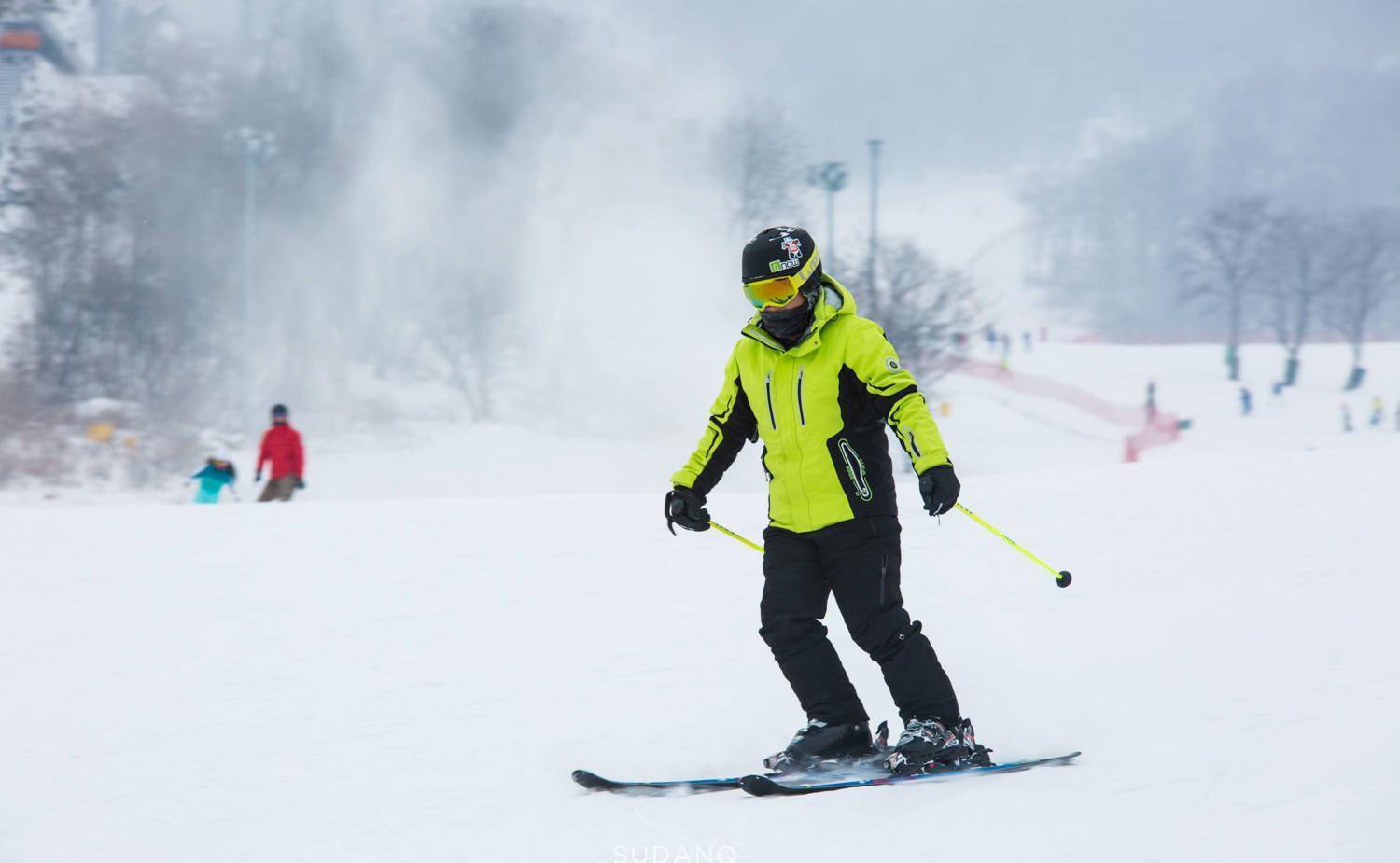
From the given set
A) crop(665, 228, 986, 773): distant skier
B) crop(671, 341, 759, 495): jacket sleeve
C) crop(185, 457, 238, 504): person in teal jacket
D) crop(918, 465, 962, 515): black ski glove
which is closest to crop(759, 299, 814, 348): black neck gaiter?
crop(665, 228, 986, 773): distant skier

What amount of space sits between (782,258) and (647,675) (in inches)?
73.2

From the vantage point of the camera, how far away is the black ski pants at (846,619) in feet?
11.4

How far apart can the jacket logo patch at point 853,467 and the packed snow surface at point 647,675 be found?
30.8 inches

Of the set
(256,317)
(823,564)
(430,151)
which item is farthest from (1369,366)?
(823,564)

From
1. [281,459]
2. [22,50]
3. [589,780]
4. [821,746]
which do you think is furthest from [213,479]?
[22,50]

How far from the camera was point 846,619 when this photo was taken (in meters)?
3.58

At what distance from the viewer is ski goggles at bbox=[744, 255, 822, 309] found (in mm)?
3430

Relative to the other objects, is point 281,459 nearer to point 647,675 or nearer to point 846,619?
point 647,675

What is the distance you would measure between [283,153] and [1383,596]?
43129mm

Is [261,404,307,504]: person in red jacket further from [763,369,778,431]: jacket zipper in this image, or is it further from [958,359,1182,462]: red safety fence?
[958,359,1182,462]: red safety fence

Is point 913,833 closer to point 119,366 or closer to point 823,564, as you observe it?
point 823,564

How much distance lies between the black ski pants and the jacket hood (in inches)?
19.4

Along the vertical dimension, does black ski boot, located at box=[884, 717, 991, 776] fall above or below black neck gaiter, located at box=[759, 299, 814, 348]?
below

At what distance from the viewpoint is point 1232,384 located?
43938mm
